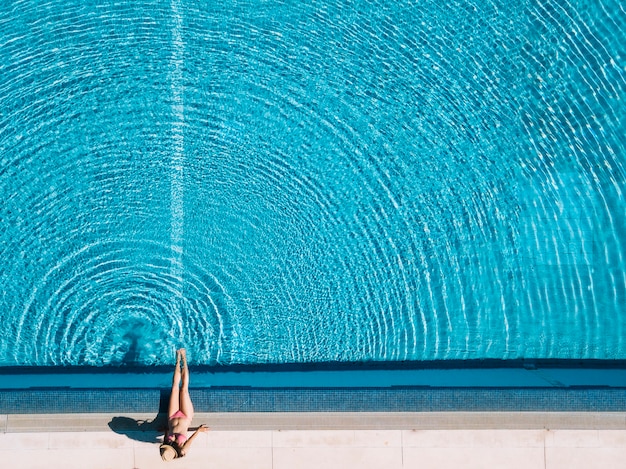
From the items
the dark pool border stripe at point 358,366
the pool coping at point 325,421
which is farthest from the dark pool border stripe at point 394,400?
the dark pool border stripe at point 358,366

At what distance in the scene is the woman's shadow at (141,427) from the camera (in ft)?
13.5

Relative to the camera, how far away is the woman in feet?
12.7

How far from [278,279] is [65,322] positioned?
166 cm

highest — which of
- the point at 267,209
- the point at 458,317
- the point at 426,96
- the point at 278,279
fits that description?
the point at 426,96

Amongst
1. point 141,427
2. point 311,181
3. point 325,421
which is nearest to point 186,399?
point 141,427

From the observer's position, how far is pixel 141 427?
13.5ft

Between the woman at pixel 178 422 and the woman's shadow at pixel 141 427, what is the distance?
156mm

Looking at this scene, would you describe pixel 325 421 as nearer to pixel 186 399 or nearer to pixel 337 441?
pixel 337 441

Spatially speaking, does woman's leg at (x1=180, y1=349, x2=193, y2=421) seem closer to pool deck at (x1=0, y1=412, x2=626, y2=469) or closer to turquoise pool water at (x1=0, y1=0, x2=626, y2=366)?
pool deck at (x1=0, y1=412, x2=626, y2=469)

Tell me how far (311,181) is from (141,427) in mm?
2198

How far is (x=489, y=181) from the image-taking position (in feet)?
15.1

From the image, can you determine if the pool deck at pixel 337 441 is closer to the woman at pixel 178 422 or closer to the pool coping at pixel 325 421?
the pool coping at pixel 325 421

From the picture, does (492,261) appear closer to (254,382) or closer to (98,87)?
(254,382)

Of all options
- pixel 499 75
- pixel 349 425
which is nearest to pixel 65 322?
pixel 349 425
